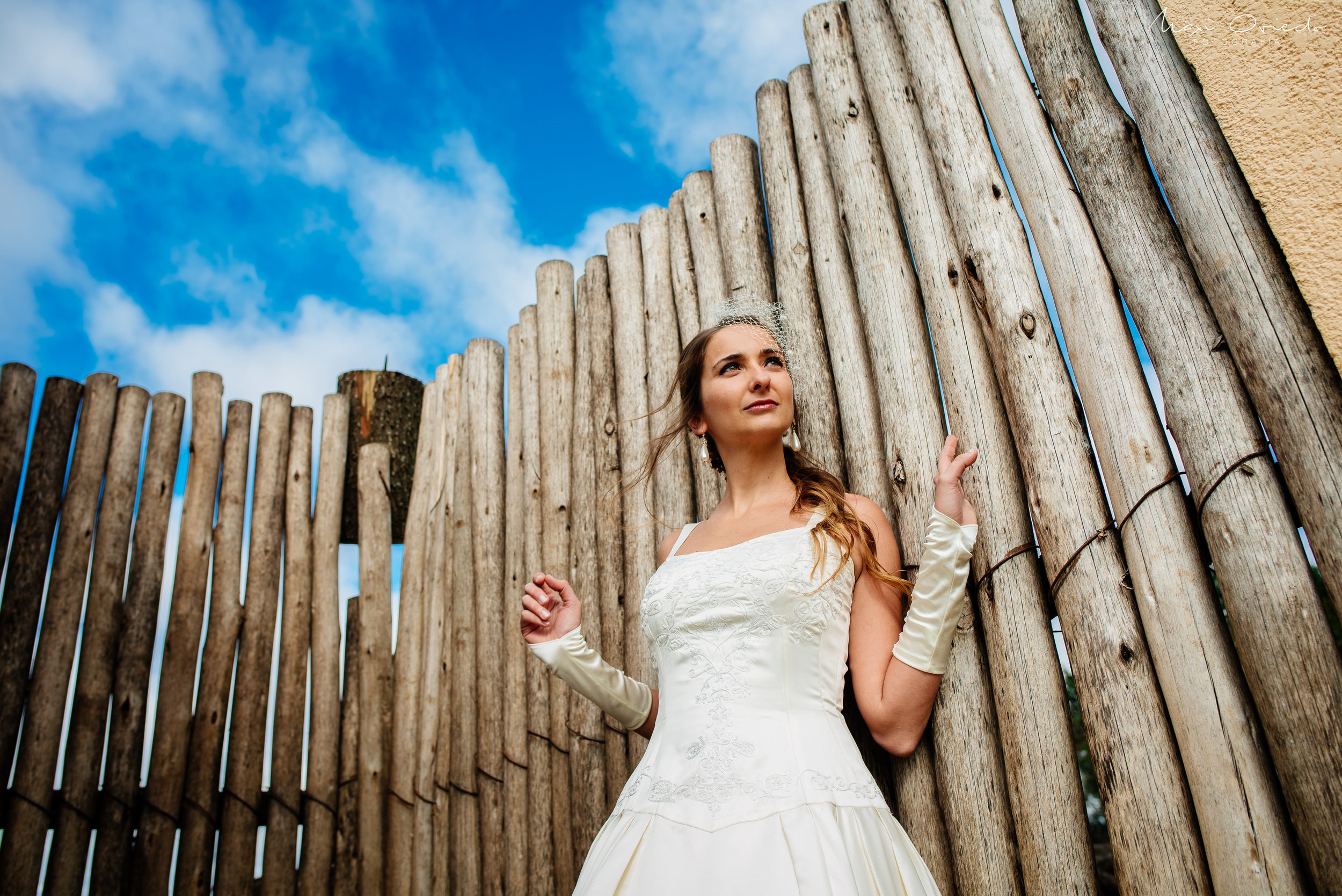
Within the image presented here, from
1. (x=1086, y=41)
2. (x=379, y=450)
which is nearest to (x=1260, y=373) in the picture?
(x=1086, y=41)

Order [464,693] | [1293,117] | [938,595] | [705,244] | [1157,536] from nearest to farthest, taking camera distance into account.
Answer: [1293,117] → [1157,536] → [938,595] → [705,244] → [464,693]

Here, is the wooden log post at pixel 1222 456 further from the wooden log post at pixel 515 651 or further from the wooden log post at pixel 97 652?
the wooden log post at pixel 97 652

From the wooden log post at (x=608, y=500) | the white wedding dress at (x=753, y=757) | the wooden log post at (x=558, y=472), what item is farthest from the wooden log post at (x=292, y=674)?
the white wedding dress at (x=753, y=757)

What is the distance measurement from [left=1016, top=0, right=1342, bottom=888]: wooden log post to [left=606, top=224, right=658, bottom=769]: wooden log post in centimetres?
177

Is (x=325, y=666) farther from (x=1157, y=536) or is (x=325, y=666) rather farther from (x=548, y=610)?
(x=1157, y=536)

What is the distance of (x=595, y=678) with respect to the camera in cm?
228

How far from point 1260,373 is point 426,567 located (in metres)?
4.12

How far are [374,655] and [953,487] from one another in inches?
145

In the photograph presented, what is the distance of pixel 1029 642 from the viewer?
6.06 feet

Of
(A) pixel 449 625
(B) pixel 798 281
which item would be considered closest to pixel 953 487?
(B) pixel 798 281

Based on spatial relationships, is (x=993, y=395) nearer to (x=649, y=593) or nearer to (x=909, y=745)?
(x=909, y=745)

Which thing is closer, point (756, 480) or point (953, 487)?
point (953, 487)

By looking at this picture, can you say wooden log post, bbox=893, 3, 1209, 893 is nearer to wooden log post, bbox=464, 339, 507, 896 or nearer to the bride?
the bride

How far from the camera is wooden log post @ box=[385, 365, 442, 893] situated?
13.0ft
